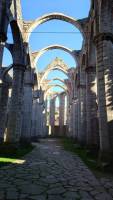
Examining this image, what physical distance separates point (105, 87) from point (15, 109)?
22.1 feet

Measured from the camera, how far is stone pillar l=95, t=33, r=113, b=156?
8.22 metres

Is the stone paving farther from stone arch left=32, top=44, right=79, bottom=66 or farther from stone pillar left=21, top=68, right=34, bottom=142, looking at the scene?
stone arch left=32, top=44, right=79, bottom=66

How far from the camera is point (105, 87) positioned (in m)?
8.64

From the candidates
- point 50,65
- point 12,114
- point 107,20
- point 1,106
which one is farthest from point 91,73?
point 50,65

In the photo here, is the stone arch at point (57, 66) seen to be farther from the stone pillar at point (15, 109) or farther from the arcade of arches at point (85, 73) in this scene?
the stone pillar at point (15, 109)

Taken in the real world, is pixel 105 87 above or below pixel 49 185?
above

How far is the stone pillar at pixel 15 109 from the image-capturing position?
41.6ft

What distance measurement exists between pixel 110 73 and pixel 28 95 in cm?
1124

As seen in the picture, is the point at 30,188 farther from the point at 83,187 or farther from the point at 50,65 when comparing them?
the point at 50,65

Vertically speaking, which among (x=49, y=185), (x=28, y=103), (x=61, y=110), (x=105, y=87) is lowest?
(x=49, y=185)

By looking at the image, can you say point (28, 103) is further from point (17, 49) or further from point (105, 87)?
point (105, 87)

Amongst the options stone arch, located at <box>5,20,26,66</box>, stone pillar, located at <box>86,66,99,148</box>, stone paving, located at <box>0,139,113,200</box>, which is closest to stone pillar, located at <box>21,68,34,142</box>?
stone arch, located at <box>5,20,26,66</box>

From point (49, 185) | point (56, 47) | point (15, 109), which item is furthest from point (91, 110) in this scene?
point (56, 47)

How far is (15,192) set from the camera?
4504 millimetres
